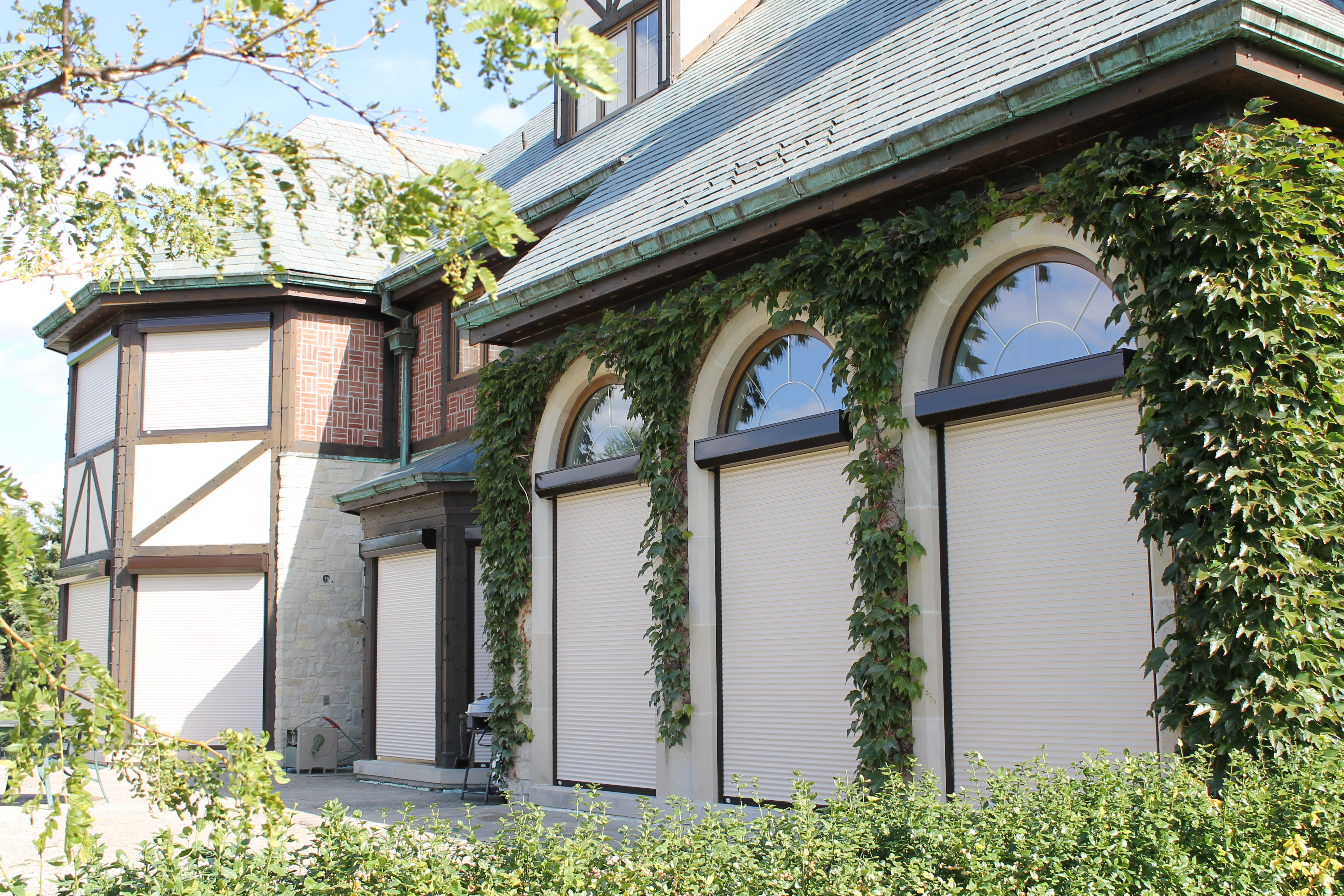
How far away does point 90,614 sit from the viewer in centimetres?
1622

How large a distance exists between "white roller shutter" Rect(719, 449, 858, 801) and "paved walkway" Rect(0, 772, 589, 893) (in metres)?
1.51

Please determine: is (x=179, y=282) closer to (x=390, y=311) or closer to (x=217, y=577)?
(x=390, y=311)

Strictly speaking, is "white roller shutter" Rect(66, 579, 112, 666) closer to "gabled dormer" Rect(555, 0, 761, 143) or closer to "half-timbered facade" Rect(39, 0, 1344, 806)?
"half-timbered facade" Rect(39, 0, 1344, 806)

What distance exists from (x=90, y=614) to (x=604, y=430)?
966cm

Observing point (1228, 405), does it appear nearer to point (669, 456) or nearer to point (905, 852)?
point (905, 852)

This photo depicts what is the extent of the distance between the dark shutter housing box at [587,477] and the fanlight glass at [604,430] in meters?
0.11

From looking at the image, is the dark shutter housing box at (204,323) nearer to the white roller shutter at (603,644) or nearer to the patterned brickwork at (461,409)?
the patterned brickwork at (461,409)

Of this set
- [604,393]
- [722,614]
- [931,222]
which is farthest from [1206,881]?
[604,393]

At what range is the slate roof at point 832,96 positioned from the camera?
6.21 m

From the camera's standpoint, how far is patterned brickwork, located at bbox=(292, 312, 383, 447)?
1542 cm

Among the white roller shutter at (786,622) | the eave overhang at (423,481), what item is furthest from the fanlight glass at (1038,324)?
the eave overhang at (423,481)

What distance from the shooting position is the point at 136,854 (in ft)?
27.1

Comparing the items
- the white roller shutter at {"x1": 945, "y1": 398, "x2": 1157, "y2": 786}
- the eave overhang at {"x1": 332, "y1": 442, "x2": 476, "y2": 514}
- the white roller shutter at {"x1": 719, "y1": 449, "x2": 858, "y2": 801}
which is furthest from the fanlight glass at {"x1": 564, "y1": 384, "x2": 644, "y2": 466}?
the white roller shutter at {"x1": 945, "y1": 398, "x2": 1157, "y2": 786}

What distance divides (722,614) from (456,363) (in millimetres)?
6991
